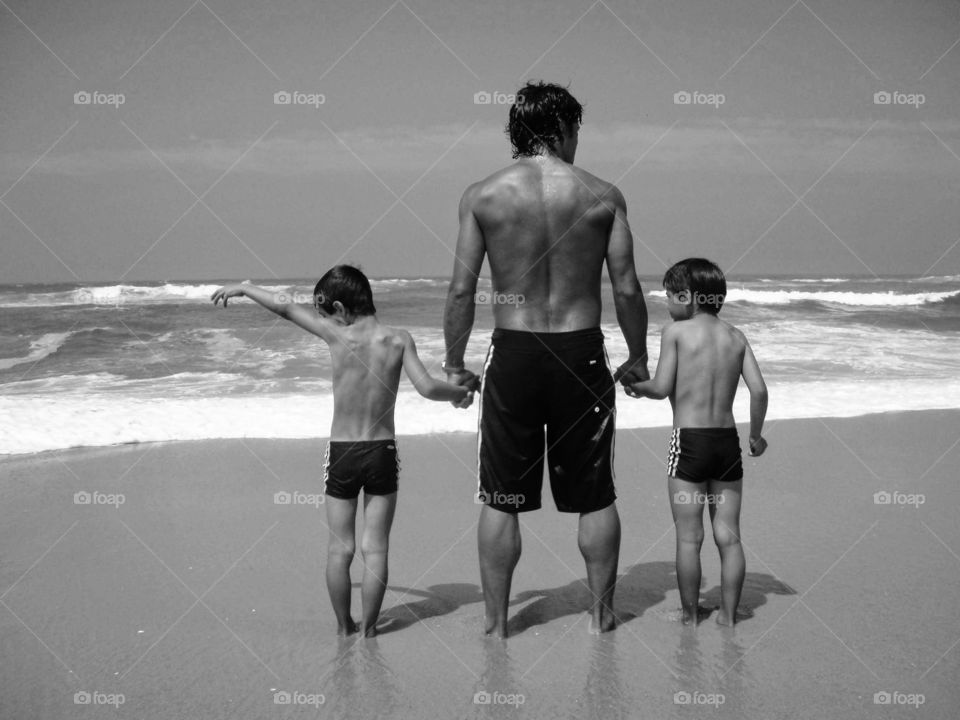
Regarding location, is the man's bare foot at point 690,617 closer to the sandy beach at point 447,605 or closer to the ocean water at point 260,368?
the sandy beach at point 447,605

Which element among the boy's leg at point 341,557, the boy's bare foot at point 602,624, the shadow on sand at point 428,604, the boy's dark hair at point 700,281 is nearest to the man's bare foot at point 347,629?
the boy's leg at point 341,557

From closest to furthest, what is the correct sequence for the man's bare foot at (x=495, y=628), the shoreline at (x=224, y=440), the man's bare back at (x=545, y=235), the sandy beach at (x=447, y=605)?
the sandy beach at (x=447, y=605)
the man's bare back at (x=545, y=235)
the man's bare foot at (x=495, y=628)
the shoreline at (x=224, y=440)

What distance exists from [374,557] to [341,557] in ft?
0.40

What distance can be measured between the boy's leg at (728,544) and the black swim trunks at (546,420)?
51cm

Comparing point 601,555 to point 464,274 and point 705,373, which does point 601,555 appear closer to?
point 705,373

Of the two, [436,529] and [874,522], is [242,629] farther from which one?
[874,522]

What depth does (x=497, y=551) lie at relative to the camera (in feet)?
10.2

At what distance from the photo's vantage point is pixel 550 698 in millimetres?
2777

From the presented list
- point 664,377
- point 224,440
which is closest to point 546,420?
point 664,377

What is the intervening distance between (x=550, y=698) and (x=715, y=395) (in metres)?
1.36

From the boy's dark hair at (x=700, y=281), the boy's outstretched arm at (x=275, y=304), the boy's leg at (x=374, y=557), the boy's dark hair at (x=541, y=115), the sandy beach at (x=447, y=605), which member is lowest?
the sandy beach at (x=447, y=605)

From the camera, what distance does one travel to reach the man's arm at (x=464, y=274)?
303 centimetres

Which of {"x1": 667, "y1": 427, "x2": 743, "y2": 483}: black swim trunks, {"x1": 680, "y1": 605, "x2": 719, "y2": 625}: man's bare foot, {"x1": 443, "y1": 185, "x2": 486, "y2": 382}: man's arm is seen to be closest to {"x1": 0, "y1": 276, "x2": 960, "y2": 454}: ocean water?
{"x1": 443, "y1": 185, "x2": 486, "y2": 382}: man's arm

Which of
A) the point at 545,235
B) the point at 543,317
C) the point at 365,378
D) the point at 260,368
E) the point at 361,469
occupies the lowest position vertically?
the point at 361,469
